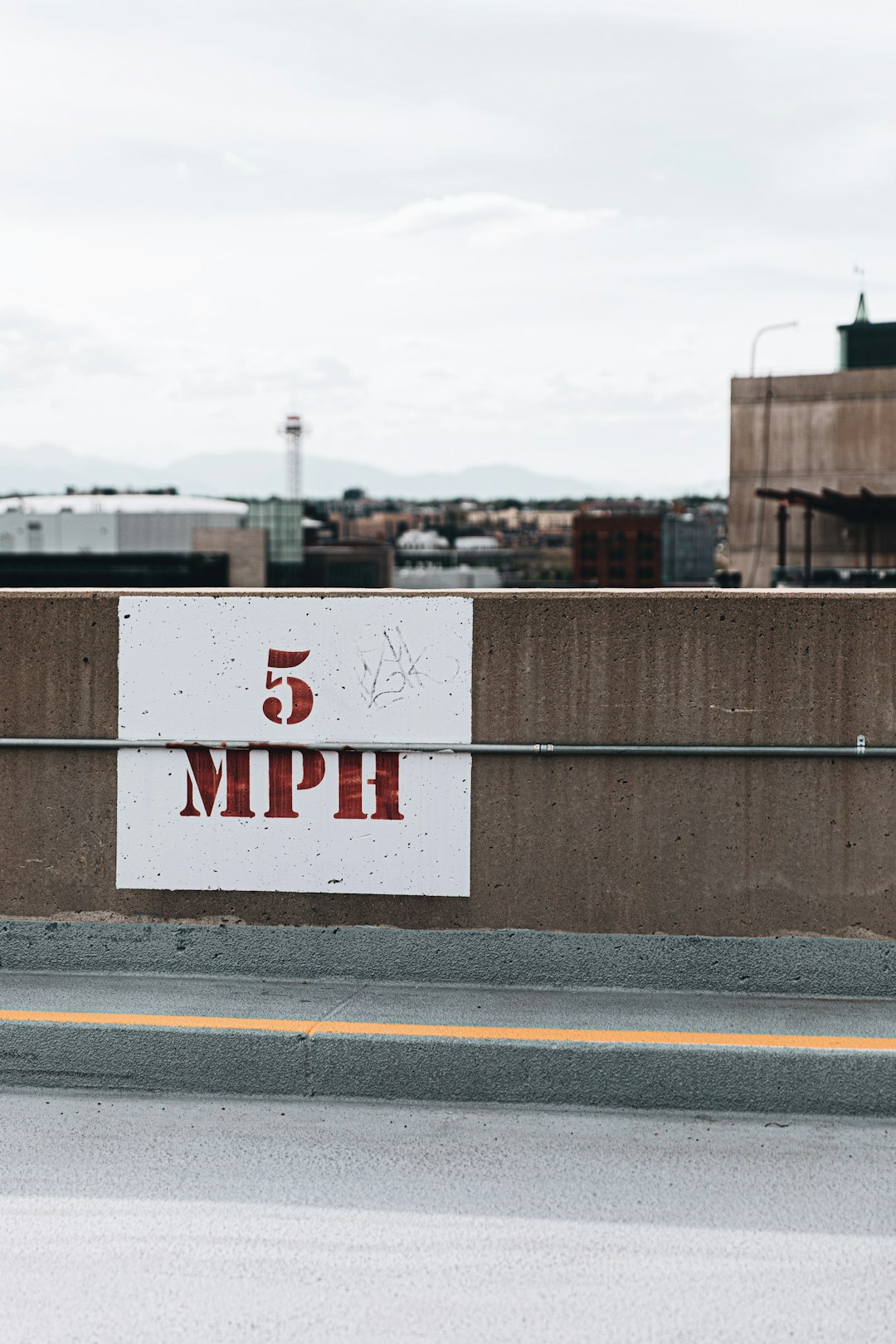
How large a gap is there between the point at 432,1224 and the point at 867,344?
3518 inches

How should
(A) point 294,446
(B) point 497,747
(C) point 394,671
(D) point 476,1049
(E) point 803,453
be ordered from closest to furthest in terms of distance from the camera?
(D) point 476,1049 → (B) point 497,747 → (C) point 394,671 → (E) point 803,453 → (A) point 294,446

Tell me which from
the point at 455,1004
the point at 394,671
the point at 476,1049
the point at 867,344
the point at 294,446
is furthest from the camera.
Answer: the point at 294,446

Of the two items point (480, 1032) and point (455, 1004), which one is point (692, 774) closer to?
point (455, 1004)

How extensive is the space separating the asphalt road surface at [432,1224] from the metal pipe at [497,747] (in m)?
1.55

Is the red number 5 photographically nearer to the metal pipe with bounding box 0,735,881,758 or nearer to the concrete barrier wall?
the metal pipe with bounding box 0,735,881,758

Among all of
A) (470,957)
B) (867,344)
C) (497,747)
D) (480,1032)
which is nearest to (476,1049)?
(480,1032)

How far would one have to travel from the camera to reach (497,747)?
5.97m

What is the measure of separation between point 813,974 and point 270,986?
213 centimetres

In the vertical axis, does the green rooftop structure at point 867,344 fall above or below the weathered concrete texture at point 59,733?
above

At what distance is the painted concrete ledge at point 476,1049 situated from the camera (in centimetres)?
490

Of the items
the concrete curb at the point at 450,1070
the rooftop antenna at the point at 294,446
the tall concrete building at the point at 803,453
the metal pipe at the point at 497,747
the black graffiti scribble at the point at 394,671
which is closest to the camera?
the concrete curb at the point at 450,1070

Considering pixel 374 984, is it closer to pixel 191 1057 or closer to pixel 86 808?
pixel 191 1057

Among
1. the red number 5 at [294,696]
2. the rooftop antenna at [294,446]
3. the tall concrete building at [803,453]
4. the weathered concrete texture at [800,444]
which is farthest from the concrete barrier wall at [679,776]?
the rooftop antenna at [294,446]

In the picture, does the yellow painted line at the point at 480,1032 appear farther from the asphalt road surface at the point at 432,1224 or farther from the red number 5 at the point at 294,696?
the red number 5 at the point at 294,696
